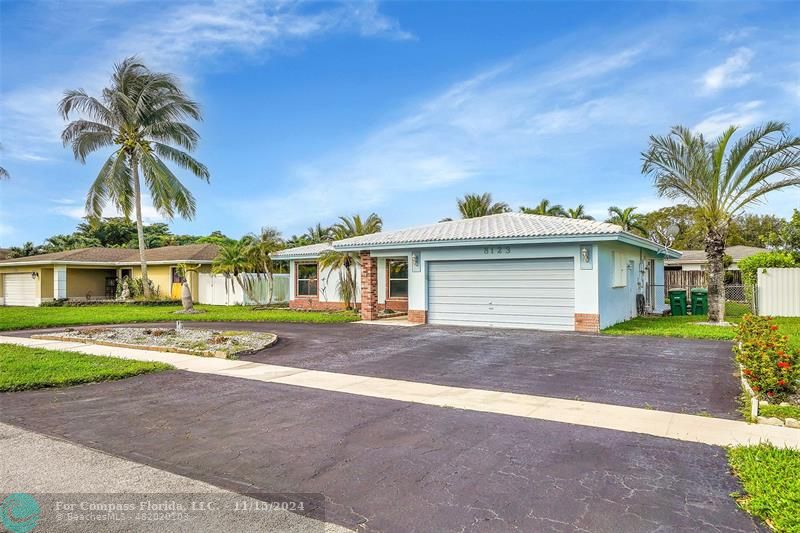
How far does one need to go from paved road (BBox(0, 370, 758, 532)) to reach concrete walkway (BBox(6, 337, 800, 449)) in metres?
0.32

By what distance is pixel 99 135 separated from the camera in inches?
1049

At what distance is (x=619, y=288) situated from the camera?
1602 cm

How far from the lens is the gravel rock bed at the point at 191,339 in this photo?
1125 centimetres

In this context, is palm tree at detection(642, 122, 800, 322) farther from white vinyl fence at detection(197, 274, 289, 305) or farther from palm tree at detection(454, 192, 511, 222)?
white vinyl fence at detection(197, 274, 289, 305)

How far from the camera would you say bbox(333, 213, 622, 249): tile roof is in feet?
46.3

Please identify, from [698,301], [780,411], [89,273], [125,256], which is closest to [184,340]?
[780,411]

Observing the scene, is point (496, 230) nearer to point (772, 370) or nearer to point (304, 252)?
point (772, 370)

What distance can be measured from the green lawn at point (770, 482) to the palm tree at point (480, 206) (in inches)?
1084

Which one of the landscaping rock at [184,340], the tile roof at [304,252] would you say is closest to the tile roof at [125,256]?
the tile roof at [304,252]

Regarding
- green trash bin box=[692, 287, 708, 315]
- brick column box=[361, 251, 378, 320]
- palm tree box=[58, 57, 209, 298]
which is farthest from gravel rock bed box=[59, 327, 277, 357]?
green trash bin box=[692, 287, 708, 315]

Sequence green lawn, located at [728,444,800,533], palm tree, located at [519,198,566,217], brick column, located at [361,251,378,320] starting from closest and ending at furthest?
green lawn, located at [728,444,800,533], brick column, located at [361,251,378,320], palm tree, located at [519,198,566,217]

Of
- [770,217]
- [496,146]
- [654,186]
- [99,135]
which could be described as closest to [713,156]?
[654,186]

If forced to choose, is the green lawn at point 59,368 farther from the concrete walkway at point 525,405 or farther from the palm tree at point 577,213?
the palm tree at point 577,213

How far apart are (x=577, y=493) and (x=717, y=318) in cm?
1460
